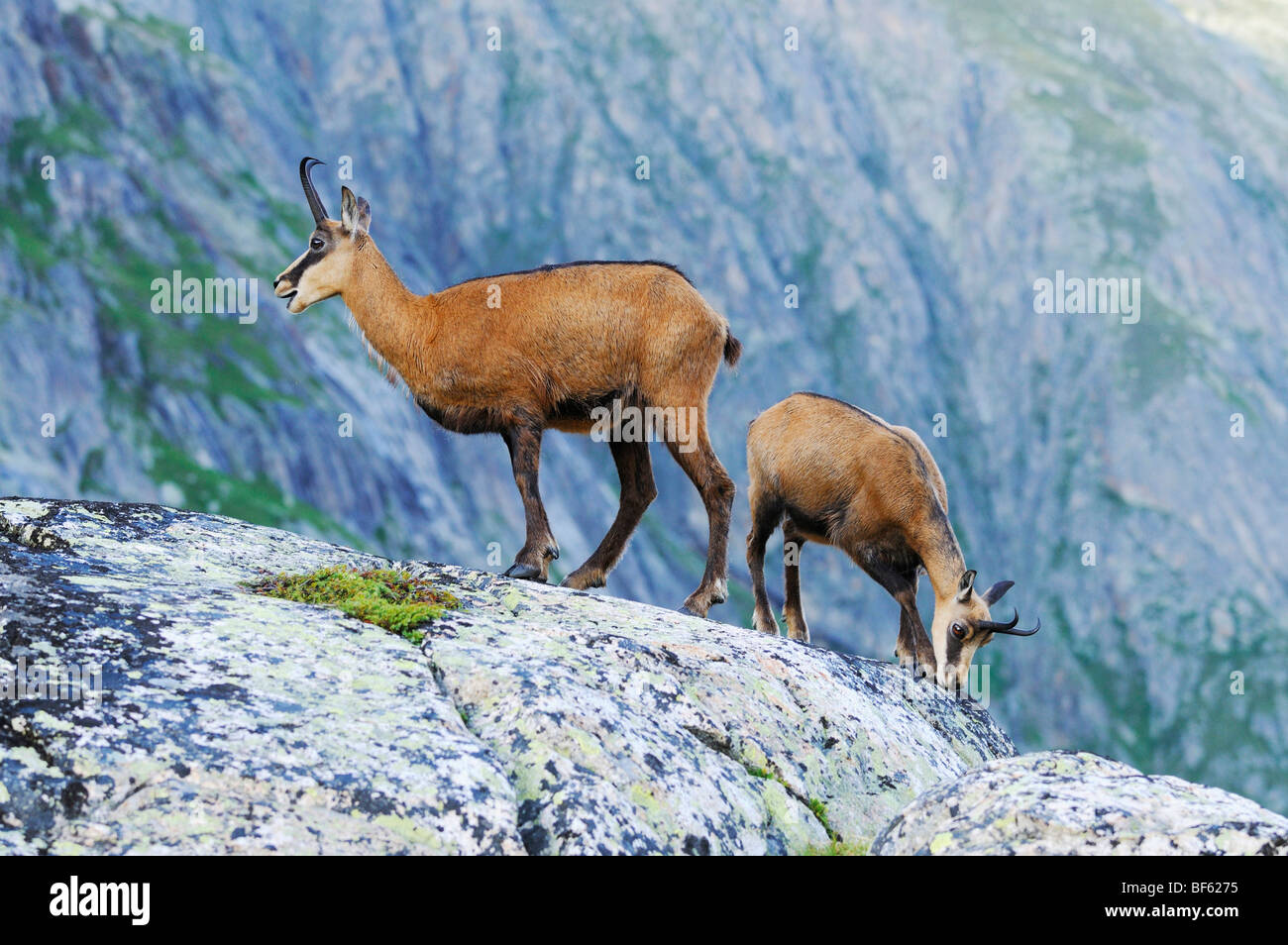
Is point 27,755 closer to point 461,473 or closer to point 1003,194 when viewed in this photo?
point 461,473

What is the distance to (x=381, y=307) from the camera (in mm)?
12727

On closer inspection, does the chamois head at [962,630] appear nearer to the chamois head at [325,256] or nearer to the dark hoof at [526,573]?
the dark hoof at [526,573]

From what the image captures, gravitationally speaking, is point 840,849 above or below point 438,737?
below

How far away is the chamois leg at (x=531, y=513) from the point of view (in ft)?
38.1

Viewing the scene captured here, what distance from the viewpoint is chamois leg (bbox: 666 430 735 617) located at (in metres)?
12.3

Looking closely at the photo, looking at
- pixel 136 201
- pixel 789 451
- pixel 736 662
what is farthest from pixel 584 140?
pixel 736 662

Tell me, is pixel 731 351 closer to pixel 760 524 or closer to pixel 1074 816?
pixel 760 524

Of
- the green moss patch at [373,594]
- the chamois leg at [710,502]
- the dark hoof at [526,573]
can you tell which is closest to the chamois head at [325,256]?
the dark hoof at [526,573]

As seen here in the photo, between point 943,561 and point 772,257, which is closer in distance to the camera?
point 943,561

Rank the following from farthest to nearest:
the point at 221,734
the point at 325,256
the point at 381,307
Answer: the point at 325,256, the point at 381,307, the point at 221,734

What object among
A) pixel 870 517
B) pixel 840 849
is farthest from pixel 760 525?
pixel 840 849

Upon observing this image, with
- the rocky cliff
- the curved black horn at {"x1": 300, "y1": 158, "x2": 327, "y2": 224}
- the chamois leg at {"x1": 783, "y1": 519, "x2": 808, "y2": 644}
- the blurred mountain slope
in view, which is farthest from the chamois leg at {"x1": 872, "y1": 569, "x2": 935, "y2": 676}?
the blurred mountain slope

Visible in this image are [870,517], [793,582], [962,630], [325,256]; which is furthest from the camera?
[793,582]

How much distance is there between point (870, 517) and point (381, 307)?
220 inches
